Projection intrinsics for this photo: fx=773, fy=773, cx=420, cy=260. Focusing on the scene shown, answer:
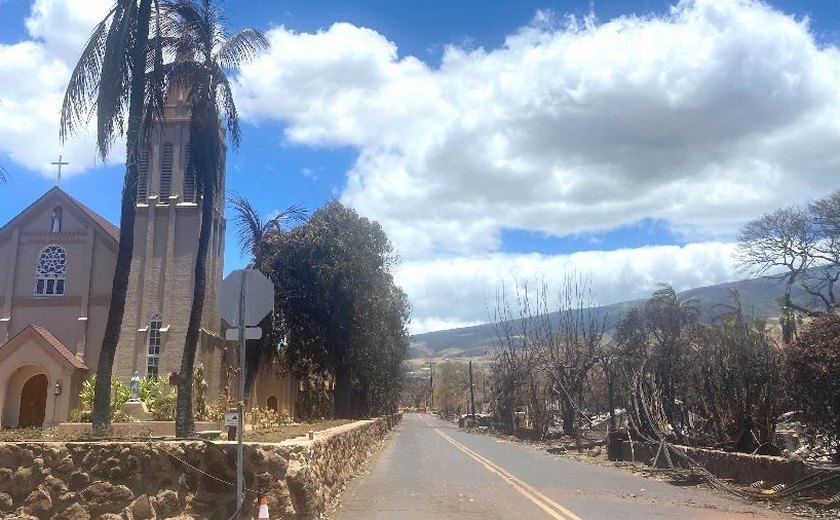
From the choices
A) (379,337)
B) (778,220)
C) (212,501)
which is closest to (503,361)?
(379,337)

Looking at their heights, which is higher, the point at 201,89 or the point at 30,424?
the point at 201,89

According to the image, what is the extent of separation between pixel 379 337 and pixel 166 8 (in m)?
26.4

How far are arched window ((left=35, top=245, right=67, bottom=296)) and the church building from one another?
0.05 m

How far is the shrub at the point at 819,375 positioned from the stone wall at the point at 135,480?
1023 centimetres

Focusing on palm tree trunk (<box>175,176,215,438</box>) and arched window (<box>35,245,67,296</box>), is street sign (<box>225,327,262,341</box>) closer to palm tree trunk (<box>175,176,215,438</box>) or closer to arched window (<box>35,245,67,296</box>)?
palm tree trunk (<box>175,176,215,438</box>)

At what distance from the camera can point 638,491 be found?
51.3ft

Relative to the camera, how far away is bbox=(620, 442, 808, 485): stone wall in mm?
14102

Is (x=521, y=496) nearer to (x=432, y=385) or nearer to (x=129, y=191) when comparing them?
(x=129, y=191)

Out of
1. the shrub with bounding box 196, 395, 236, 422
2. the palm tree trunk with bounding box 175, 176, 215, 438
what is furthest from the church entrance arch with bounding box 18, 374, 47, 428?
the palm tree trunk with bounding box 175, 176, 215, 438

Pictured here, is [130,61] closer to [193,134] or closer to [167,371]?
[193,134]

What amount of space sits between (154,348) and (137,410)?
9.02 metres

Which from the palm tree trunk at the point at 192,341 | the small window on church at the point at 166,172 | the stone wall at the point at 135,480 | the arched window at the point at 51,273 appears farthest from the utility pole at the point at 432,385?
the stone wall at the point at 135,480

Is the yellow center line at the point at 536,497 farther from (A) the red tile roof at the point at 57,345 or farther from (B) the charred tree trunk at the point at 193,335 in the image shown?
(A) the red tile roof at the point at 57,345

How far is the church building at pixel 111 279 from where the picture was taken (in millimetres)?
34594
